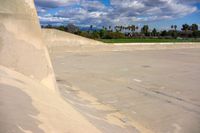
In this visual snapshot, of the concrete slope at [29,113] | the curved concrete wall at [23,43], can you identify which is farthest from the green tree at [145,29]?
the concrete slope at [29,113]

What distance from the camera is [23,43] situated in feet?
19.7

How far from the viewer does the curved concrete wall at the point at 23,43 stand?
5.84 m

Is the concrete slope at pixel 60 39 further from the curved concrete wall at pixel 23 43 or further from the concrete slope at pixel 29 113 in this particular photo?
the concrete slope at pixel 29 113

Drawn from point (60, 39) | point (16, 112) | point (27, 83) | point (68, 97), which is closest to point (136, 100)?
point (68, 97)

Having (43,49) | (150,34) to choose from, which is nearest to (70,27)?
(150,34)

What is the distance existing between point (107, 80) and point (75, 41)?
682 inches

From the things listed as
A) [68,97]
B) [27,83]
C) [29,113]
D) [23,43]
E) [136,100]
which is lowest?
[136,100]

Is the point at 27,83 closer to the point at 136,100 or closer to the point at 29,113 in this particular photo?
the point at 29,113

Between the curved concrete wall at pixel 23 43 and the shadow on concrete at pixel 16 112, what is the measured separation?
5.08 ft

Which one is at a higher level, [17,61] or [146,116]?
[17,61]

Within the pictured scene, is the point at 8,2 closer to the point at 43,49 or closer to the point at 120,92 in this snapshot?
the point at 43,49

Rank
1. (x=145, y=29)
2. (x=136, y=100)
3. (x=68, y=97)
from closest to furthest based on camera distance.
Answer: (x=68, y=97)
(x=136, y=100)
(x=145, y=29)

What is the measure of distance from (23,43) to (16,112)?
2634 millimetres

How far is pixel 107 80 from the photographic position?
10.1 metres
